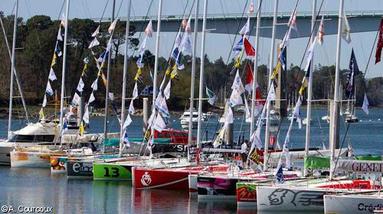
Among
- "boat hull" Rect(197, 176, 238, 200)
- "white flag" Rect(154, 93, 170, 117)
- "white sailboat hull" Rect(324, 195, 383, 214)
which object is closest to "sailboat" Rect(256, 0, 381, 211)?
"white sailboat hull" Rect(324, 195, 383, 214)

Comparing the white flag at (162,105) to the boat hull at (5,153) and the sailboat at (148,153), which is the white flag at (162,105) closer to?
the sailboat at (148,153)

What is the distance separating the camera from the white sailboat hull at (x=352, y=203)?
3472 centimetres

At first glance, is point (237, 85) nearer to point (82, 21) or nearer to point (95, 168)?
point (95, 168)

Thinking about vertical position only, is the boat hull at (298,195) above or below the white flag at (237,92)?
below

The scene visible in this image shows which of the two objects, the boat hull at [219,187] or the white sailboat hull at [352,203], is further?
the boat hull at [219,187]

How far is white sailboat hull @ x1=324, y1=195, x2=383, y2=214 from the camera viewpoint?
114 feet

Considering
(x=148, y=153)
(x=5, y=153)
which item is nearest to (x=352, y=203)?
(x=148, y=153)

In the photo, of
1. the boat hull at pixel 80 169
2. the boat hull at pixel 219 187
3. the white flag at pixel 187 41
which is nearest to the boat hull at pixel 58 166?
the boat hull at pixel 80 169

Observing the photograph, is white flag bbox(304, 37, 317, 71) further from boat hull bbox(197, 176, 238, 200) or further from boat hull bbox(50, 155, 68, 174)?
boat hull bbox(50, 155, 68, 174)

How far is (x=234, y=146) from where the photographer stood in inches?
1935

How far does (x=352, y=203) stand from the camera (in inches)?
1374

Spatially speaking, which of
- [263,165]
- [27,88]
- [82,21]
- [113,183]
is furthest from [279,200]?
[27,88]

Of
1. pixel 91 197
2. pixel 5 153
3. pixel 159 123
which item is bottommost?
pixel 91 197

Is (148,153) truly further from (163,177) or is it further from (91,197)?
(91,197)
